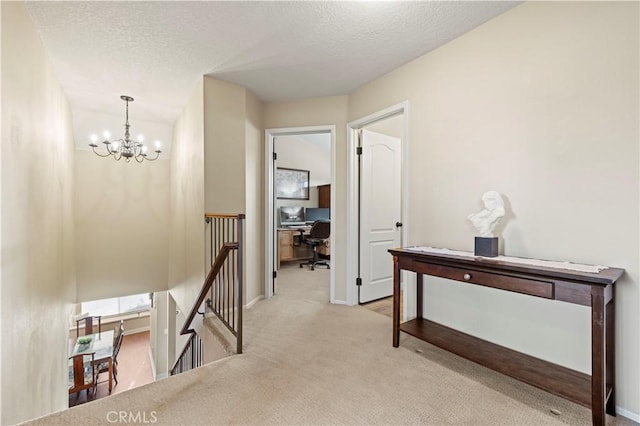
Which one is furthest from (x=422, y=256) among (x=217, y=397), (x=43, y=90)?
(x=43, y=90)

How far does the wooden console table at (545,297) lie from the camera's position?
130cm

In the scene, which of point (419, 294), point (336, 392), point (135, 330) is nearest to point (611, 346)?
point (419, 294)

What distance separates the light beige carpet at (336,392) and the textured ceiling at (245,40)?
7.86 feet

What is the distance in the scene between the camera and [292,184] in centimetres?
651

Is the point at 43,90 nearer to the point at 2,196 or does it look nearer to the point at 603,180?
the point at 2,196

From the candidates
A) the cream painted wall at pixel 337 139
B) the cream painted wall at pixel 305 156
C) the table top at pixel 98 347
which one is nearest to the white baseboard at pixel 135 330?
the table top at pixel 98 347

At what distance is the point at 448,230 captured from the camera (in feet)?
7.61

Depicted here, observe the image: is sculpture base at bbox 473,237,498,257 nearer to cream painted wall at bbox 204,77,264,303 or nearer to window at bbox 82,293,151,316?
cream painted wall at bbox 204,77,264,303

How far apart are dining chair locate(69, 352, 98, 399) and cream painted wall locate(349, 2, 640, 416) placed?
728 centimetres

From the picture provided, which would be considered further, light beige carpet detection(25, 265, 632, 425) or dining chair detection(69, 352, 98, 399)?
dining chair detection(69, 352, 98, 399)

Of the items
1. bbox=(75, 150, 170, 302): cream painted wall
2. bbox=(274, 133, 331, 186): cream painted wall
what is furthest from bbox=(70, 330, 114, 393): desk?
bbox=(274, 133, 331, 186): cream painted wall

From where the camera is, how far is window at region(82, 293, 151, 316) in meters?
8.22

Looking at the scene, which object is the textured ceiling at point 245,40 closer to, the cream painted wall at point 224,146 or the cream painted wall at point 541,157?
the cream painted wall at point 224,146

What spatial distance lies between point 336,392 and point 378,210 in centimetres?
219
